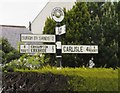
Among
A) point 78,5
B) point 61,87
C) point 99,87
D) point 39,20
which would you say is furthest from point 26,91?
point 39,20

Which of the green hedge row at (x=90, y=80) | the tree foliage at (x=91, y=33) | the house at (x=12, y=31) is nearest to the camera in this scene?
the green hedge row at (x=90, y=80)

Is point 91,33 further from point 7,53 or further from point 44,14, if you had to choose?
point 44,14

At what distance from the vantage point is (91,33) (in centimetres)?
1357

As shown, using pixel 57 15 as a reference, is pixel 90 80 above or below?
Answer: below

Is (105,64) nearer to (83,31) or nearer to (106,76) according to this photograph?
(83,31)

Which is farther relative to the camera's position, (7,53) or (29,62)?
(7,53)

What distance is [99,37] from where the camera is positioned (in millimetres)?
13719

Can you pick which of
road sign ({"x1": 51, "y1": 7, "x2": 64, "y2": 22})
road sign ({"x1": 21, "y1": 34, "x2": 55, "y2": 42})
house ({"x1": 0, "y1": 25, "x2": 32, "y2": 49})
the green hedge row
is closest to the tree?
house ({"x1": 0, "y1": 25, "x2": 32, "y2": 49})

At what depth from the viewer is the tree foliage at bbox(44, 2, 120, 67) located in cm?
1332

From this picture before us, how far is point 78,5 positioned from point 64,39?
69.2 inches

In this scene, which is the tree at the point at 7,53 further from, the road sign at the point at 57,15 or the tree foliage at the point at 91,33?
the road sign at the point at 57,15

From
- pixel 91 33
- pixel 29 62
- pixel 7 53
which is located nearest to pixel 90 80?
pixel 29 62

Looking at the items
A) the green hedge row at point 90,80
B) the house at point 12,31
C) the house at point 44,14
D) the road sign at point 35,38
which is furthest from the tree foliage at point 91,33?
the house at point 12,31

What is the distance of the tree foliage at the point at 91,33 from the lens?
13320mm
